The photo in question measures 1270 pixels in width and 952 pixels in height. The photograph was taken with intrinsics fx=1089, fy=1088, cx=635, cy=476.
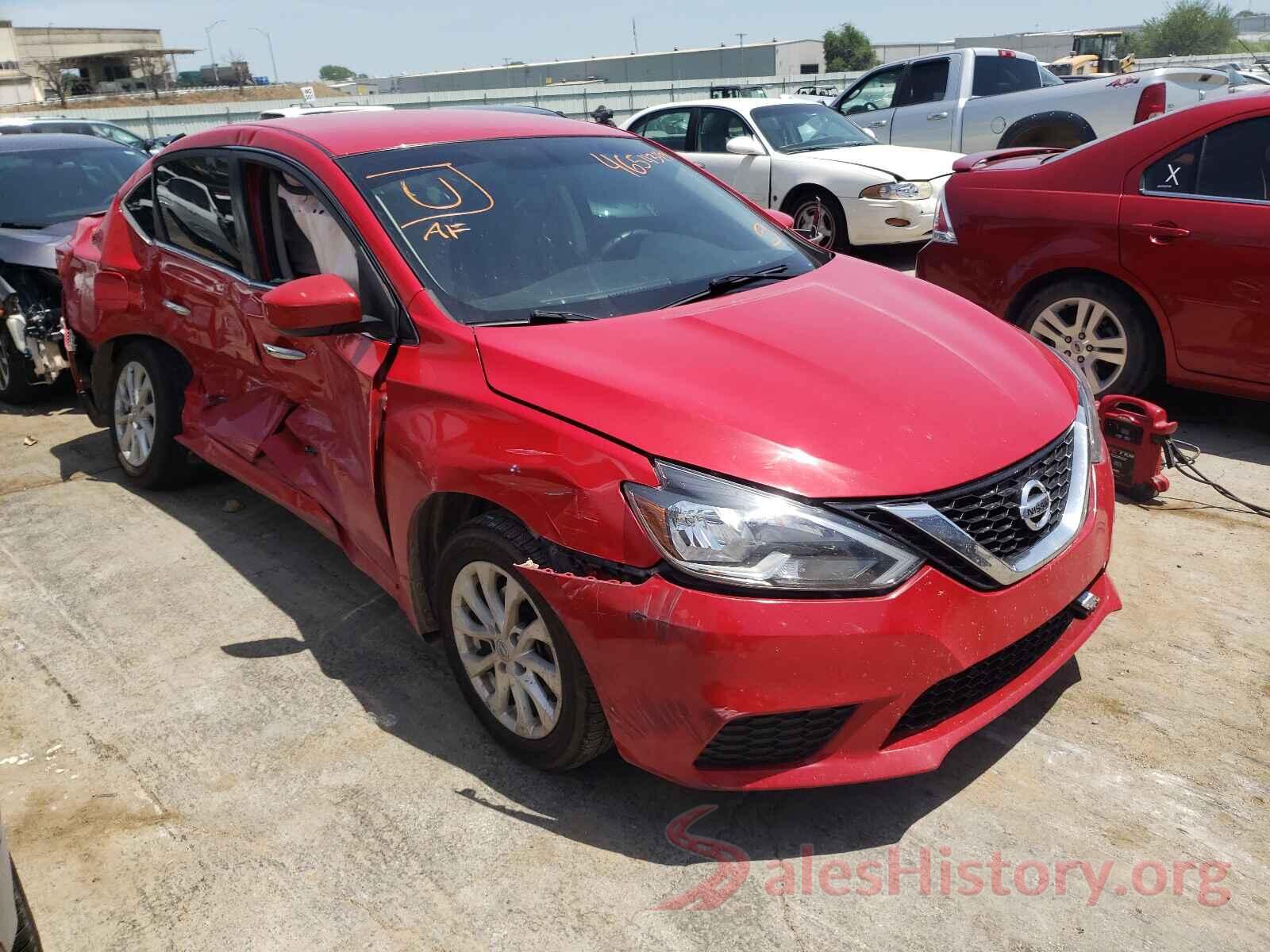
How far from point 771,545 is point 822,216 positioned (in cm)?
775

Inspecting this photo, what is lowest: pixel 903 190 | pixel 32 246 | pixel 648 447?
pixel 903 190

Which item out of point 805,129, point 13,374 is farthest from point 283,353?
point 805,129

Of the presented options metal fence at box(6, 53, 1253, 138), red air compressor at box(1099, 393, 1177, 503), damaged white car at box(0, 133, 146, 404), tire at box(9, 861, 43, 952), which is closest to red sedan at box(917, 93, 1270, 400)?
red air compressor at box(1099, 393, 1177, 503)

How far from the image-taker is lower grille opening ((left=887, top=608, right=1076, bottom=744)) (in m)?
2.53

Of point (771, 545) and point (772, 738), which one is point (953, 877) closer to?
point (772, 738)

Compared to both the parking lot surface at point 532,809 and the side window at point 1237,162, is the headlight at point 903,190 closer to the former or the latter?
the side window at point 1237,162

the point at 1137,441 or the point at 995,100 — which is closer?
the point at 1137,441

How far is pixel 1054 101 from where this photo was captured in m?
11.0

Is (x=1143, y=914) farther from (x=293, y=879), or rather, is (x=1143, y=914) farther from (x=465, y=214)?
(x=465, y=214)

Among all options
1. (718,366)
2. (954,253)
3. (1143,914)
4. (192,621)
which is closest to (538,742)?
(718,366)

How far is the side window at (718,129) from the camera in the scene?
407 inches

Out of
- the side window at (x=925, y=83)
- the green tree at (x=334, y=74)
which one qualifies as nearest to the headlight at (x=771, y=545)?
the side window at (x=925, y=83)

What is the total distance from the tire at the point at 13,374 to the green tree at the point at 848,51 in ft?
244

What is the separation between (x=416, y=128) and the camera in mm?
3787
